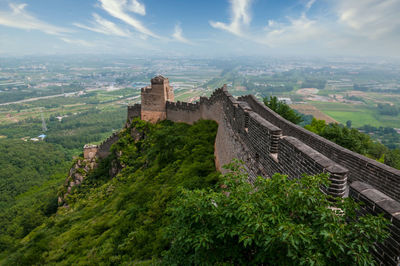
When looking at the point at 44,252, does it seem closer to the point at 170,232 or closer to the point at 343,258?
the point at 170,232

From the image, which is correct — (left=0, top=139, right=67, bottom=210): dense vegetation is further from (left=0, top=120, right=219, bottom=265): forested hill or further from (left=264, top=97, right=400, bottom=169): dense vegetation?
(left=264, top=97, right=400, bottom=169): dense vegetation

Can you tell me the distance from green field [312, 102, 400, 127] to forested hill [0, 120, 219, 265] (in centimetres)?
6572

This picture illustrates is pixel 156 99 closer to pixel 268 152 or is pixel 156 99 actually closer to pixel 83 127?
pixel 268 152

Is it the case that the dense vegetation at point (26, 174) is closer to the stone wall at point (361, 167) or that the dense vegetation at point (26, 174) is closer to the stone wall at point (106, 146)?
the stone wall at point (106, 146)

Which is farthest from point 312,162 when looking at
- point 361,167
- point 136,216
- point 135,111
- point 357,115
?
point 357,115

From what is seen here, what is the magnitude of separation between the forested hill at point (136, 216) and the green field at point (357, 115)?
216 ft

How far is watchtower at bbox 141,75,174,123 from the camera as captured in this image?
1916 cm

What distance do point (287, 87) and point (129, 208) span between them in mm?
124491

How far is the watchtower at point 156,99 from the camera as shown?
1916 cm

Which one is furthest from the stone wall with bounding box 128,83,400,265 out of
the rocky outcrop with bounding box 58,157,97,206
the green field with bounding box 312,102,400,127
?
the green field with bounding box 312,102,400,127

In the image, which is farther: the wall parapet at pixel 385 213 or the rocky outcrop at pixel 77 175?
the rocky outcrop at pixel 77 175

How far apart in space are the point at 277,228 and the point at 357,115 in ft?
289

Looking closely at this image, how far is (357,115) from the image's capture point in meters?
74.2

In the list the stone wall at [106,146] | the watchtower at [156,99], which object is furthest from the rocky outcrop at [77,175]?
the watchtower at [156,99]
